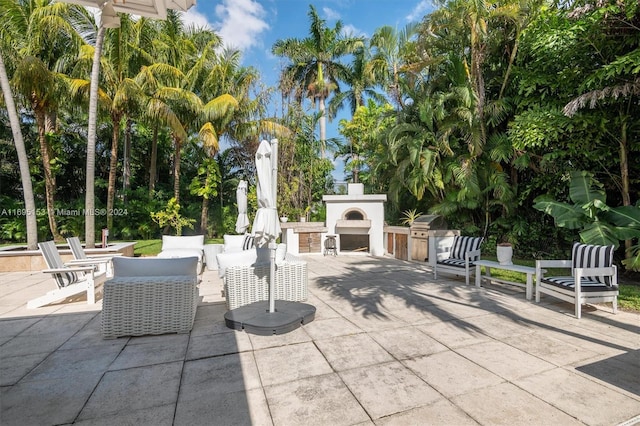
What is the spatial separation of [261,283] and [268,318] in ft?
3.28

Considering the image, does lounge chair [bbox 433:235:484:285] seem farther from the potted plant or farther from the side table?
the side table

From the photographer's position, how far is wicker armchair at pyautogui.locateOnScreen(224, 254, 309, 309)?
15.6 ft

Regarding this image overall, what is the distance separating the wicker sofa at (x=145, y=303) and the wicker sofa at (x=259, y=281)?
30.6 inches

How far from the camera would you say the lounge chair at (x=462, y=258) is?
6.55 meters

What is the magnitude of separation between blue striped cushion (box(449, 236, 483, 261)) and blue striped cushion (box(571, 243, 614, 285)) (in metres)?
1.86

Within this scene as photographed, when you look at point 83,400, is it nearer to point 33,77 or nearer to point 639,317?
point 639,317

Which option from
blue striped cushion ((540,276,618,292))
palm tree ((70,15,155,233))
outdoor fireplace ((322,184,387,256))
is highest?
palm tree ((70,15,155,233))

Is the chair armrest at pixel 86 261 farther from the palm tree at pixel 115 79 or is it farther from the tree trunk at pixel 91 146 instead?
the palm tree at pixel 115 79

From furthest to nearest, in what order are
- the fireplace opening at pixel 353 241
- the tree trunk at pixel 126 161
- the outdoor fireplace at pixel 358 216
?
the tree trunk at pixel 126 161 → the fireplace opening at pixel 353 241 → the outdoor fireplace at pixel 358 216

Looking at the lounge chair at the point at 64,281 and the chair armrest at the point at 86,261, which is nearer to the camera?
the lounge chair at the point at 64,281

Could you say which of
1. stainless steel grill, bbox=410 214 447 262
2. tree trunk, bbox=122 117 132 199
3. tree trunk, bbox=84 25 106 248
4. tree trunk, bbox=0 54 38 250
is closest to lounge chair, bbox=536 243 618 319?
stainless steel grill, bbox=410 214 447 262

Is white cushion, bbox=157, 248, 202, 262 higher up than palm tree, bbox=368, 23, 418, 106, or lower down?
lower down

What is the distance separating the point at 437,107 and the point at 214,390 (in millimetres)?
10609

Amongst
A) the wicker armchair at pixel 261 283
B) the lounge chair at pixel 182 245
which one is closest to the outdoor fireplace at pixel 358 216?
the lounge chair at pixel 182 245
